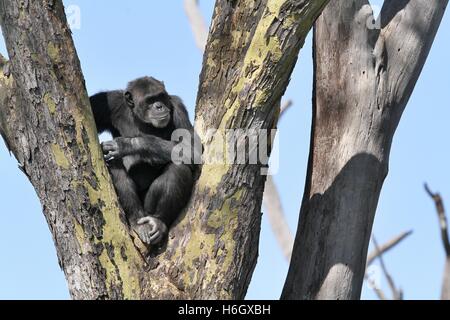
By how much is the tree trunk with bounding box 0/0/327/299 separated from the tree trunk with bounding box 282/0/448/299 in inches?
30.9

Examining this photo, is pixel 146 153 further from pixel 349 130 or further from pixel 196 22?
pixel 196 22

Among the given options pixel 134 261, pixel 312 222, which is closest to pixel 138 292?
pixel 134 261

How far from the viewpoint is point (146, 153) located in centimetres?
684

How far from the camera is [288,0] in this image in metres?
5.66

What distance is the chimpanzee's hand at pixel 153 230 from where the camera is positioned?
595 centimetres

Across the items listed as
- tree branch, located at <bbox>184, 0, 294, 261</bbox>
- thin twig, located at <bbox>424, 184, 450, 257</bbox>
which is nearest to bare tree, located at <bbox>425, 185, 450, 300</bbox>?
thin twig, located at <bbox>424, 184, 450, 257</bbox>

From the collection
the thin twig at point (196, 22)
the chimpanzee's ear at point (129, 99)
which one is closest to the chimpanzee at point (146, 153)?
the chimpanzee's ear at point (129, 99)

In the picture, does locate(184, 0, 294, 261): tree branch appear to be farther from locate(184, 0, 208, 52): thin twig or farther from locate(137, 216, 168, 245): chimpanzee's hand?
locate(137, 216, 168, 245): chimpanzee's hand

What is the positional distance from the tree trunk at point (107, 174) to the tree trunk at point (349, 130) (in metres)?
→ 0.78

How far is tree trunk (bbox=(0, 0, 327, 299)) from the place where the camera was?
17.9 ft

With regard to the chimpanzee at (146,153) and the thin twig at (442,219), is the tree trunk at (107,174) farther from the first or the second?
the thin twig at (442,219)

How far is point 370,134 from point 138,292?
2.45 metres

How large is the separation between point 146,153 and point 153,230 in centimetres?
107

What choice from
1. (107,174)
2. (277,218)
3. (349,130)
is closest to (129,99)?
(107,174)
